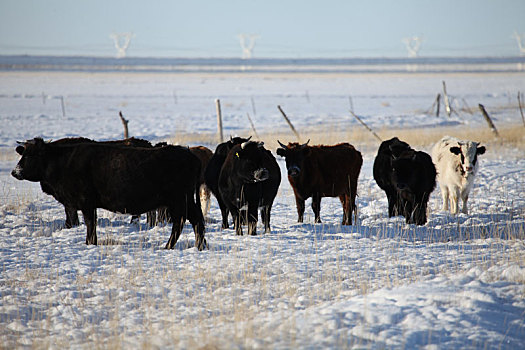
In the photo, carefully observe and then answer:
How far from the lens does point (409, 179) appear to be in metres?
9.89

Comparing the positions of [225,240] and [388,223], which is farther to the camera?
[388,223]

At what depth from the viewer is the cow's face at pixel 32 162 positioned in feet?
27.7

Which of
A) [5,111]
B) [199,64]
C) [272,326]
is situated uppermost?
[199,64]

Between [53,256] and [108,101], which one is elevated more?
[108,101]

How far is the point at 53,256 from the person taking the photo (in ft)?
24.8

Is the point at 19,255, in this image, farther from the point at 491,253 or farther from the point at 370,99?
the point at 370,99

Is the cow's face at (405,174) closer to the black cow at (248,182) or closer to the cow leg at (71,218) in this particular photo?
the black cow at (248,182)

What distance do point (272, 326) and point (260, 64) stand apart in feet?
387

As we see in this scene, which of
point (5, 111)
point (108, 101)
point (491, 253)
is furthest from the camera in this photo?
point (108, 101)

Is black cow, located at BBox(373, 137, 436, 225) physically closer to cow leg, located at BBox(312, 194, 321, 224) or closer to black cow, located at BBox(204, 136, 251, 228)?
cow leg, located at BBox(312, 194, 321, 224)

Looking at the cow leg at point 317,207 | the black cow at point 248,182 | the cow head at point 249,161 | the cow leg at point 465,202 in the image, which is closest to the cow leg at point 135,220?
the black cow at point 248,182

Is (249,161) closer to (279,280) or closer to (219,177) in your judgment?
(219,177)

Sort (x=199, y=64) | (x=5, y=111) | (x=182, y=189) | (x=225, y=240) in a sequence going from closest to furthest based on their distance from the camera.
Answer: (x=182, y=189) < (x=225, y=240) < (x=5, y=111) < (x=199, y=64)

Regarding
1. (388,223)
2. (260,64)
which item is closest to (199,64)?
(260,64)
